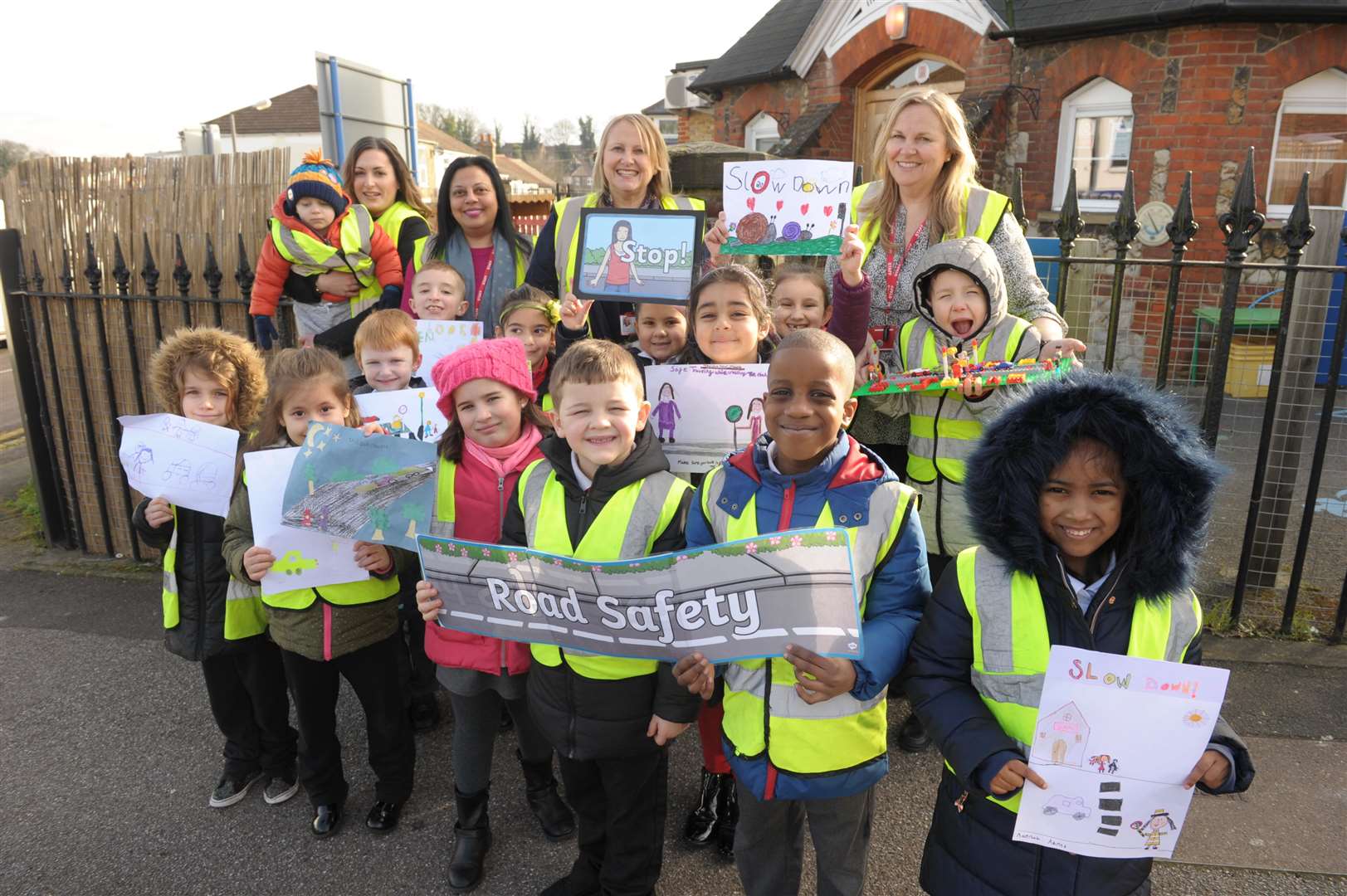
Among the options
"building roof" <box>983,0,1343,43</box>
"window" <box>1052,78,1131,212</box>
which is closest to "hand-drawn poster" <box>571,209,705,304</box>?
"building roof" <box>983,0,1343,43</box>

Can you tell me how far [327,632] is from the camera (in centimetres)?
279

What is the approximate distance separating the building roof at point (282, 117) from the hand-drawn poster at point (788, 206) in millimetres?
50651

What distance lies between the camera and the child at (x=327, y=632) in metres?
2.79

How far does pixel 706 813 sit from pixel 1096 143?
34.3 ft

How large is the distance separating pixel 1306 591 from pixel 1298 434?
96 cm

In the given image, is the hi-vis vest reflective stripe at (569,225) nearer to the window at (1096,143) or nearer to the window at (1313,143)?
the window at (1096,143)

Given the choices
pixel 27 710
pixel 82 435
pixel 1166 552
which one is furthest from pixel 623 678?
pixel 82 435

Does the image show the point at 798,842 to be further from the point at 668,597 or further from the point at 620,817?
the point at 668,597

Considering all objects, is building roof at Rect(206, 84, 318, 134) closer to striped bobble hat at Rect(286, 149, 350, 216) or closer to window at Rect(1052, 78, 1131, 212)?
window at Rect(1052, 78, 1131, 212)

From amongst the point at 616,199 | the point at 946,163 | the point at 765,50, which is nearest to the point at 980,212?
the point at 946,163

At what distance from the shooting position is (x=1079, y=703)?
1728mm

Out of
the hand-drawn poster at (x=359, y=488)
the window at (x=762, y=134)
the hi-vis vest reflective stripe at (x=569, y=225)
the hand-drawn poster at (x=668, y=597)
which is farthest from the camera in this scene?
the window at (x=762, y=134)

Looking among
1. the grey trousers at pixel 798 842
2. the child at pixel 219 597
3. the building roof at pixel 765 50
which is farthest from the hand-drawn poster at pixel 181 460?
the building roof at pixel 765 50

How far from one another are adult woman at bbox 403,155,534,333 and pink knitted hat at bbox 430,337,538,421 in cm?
129
